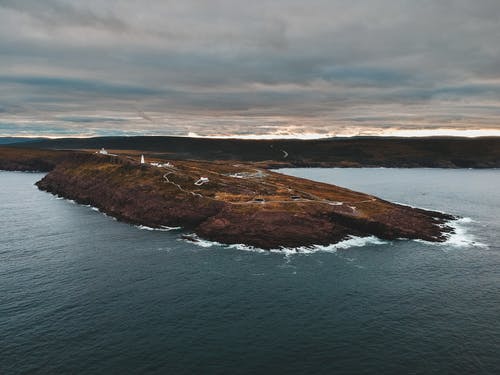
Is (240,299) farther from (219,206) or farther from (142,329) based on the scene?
(219,206)

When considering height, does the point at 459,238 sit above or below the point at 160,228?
below

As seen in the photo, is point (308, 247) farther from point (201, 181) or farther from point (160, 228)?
point (201, 181)

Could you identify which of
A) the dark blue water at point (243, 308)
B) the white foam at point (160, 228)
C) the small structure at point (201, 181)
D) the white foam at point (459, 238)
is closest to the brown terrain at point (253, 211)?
the small structure at point (201, 181)

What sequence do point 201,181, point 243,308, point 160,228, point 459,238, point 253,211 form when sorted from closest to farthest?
point 243,308 → point 459,238 → point 253,211 → point 160,228 → point 201,181

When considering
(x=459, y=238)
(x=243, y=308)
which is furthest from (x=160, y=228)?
(x=459, y=238)

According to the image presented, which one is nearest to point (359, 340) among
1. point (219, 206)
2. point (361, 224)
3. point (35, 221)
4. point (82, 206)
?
point (361, 224)
